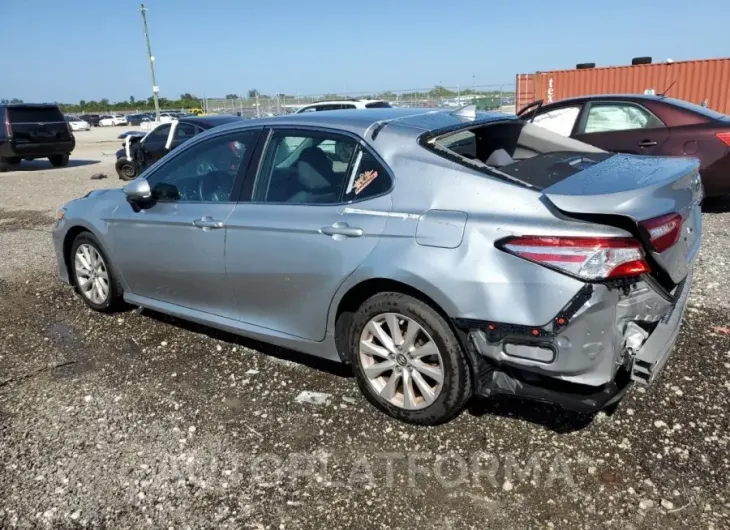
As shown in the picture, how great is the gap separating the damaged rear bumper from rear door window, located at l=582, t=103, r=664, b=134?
5.23 meters

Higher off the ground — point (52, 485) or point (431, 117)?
point (431, 117)

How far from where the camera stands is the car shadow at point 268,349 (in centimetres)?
390

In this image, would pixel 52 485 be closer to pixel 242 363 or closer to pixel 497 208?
pixel 242 363

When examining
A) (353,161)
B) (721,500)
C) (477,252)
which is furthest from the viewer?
(353,161)

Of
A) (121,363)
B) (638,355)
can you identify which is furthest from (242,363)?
(638,355)

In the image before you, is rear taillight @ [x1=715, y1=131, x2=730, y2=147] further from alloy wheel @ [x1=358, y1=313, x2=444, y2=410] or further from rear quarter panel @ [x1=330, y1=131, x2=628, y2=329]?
alloy wheel @ [x1=358, y1=313, x2=444, y2=410]

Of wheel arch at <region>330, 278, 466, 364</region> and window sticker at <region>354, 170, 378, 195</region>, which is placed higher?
window sticker at <region>354, 170, 378, 195</region>

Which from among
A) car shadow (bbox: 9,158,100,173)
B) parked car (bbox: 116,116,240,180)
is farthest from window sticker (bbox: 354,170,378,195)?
car shadow (bbox: 9,158,100,173)

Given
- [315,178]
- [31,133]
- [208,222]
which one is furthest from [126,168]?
[315,178]

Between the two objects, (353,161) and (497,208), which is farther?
(353,161)

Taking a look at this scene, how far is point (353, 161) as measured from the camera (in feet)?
10.7

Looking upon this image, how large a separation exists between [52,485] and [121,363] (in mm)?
1338

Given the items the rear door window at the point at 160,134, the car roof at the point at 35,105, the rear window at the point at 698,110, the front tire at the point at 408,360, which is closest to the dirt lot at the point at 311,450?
the front tire at the point at 408,360

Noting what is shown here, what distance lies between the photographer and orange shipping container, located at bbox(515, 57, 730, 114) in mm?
15445
